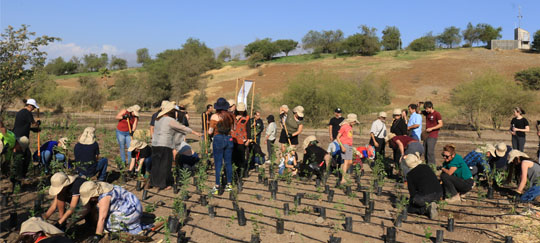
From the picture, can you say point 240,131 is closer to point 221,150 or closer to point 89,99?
point 221,150

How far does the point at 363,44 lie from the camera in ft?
220

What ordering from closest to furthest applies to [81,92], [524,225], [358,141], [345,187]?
[524,225] → [345,187] → [358,141] → [81,92]

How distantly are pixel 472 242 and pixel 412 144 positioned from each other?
8.70ft

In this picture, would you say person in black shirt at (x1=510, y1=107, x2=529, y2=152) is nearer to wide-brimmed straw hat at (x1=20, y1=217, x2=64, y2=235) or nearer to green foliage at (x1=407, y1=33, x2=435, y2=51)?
wide-brimmed straw hat at (x1=20, y1=217, x2=64, y2=235)

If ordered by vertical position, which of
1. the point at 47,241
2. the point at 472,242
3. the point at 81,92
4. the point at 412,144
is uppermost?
the point at 81,92

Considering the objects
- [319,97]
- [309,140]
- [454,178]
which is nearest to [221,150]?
[309,140]

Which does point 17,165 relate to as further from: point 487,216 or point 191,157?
point 487,216

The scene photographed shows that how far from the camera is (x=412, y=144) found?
743 cm

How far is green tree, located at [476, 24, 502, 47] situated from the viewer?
76062 millimetres

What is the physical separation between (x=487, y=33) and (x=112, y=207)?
87273mm

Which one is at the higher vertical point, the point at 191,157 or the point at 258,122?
the point at 258,122

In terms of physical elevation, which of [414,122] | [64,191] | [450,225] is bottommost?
[450,225]

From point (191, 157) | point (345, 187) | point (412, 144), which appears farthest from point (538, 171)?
point (191, 157)

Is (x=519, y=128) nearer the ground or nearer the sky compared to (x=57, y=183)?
nearer the sky
